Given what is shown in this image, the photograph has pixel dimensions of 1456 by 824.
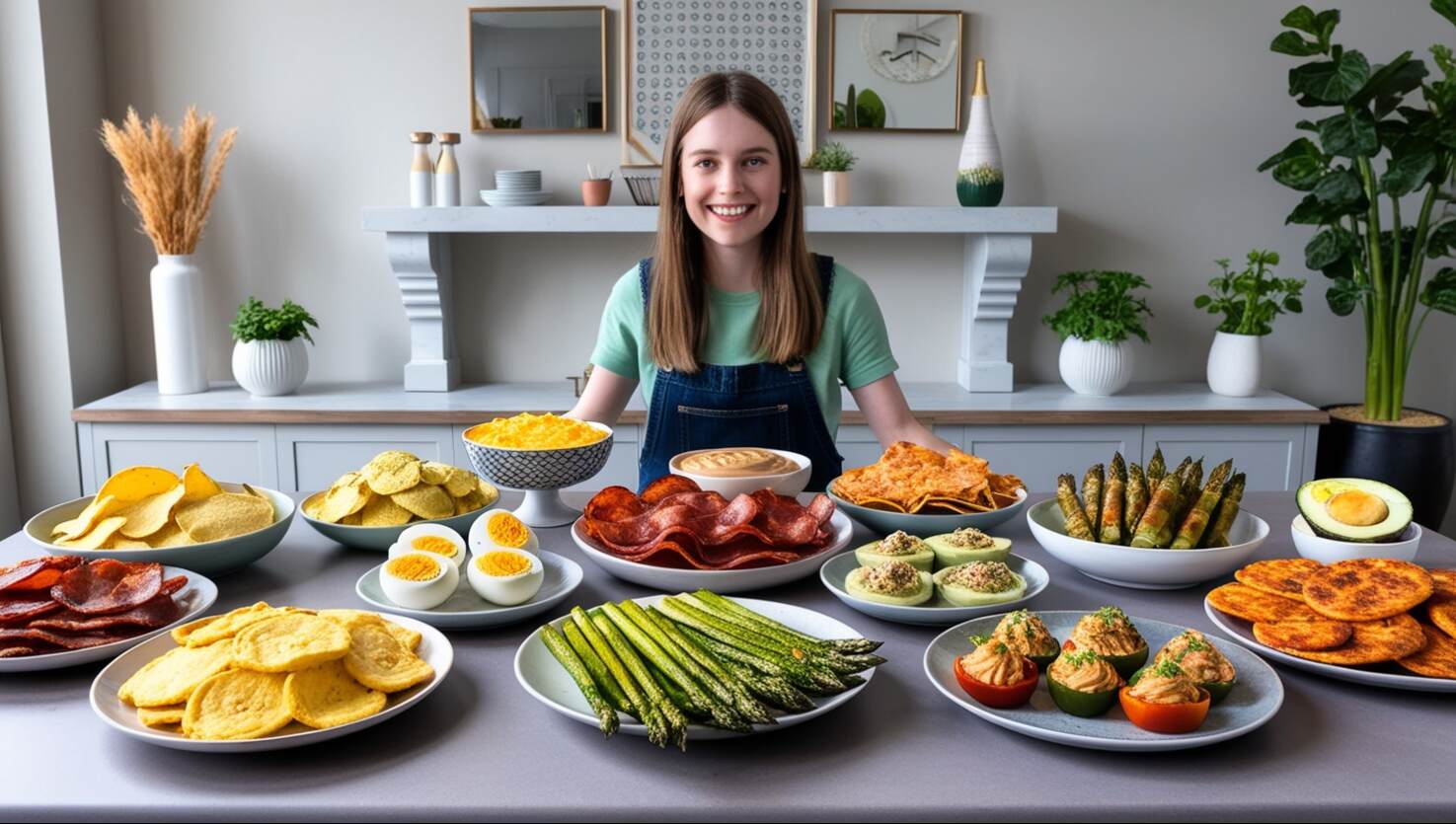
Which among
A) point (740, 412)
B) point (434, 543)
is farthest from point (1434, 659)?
point (740, 412)

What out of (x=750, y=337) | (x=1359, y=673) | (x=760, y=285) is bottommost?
(x=1359, y=673)

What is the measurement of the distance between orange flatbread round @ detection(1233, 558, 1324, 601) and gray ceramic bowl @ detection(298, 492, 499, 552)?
1.16m

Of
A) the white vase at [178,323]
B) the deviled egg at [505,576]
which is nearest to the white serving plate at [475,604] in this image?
the deviled egg at [505,576]

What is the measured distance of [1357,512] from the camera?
5.43 ft

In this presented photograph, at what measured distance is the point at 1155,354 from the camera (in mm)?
4441

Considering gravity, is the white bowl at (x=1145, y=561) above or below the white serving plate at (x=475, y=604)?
above

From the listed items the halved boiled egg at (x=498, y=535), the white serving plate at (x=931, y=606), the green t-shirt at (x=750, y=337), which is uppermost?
the green t-shirt at (x=750, y=337)

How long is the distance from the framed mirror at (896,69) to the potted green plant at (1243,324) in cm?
119

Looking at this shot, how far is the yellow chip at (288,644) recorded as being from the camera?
119cm

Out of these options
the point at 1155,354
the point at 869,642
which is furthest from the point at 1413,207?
the point at 869,642

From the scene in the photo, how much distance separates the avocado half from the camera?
5.37 feet

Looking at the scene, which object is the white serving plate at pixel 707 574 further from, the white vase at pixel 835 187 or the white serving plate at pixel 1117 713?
the white vase at pixel 835 187

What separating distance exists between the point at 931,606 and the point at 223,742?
883mm

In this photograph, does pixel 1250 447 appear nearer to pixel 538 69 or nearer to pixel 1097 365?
pixel 1097 365
